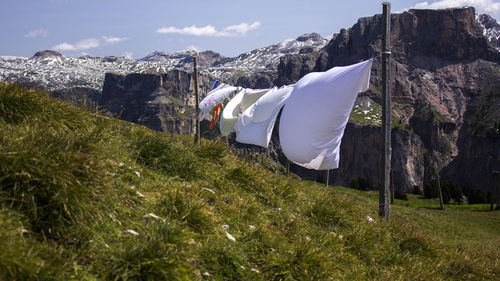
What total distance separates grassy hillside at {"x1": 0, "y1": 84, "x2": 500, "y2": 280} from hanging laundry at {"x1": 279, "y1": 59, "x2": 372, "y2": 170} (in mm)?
1031

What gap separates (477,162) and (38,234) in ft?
583

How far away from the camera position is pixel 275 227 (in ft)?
20.2

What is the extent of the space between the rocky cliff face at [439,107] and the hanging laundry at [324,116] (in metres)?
147

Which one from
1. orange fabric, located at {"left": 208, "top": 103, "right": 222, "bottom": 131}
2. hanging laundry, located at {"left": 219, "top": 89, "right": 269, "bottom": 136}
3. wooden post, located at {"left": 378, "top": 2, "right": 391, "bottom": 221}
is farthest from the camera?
orange fabric, located at {"left": 208, "top": 103, "right": 222, "bottom": 131}

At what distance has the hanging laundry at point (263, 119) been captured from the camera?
13.1 m

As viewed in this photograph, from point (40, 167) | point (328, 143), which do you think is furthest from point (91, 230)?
point (328, 143)

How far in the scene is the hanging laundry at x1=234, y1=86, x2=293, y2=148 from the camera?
1311cm

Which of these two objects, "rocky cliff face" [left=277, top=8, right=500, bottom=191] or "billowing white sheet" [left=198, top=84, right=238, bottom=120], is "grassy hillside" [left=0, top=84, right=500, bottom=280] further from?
"rocky cliff face" [left=277, top=8, right=500, bottom=191]

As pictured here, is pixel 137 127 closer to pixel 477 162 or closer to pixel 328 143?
pixel 328 143

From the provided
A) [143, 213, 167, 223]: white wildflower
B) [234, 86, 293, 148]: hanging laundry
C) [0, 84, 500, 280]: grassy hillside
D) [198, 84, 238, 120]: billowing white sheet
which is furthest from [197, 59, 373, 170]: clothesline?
[198, 84, 238, 120]: billowing white sheet

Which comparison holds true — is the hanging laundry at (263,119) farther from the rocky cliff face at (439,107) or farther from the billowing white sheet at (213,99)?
the rocky cliff face at (439,107)

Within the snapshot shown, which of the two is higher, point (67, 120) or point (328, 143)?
point (67, 120)

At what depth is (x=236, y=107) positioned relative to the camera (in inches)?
659

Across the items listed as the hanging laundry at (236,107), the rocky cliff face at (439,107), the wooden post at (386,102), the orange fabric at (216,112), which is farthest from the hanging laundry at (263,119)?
the rocky cliff face at (439,107)
